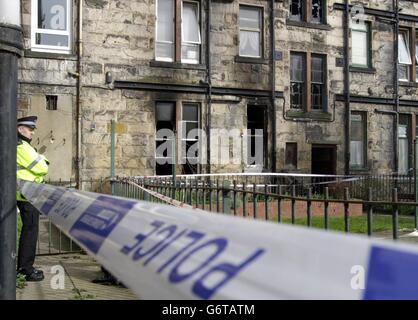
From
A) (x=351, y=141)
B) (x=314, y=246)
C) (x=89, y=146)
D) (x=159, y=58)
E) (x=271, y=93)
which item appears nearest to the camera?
(x=314, y=246)

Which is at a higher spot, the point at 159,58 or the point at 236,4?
the point at 236,4

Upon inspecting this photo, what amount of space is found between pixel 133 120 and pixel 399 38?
1199cm

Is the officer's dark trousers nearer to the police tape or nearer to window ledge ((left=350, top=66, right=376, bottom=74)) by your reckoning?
the police tape

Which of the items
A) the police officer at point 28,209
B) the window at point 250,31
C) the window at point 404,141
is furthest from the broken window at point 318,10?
the police officer at point 28,209

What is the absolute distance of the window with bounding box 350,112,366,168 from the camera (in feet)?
67.8

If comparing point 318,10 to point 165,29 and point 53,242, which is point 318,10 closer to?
point 165,29

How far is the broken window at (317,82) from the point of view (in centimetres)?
1997

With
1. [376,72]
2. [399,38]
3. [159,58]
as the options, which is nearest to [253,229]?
[159,58]

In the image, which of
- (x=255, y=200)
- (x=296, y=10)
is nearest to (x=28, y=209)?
(x=255, y=200)

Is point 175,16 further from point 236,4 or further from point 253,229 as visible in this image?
point 253,229

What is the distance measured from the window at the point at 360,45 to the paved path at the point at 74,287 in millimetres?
15671

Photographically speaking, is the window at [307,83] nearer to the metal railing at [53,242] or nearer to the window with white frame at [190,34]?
the window with white frame at [190,34]

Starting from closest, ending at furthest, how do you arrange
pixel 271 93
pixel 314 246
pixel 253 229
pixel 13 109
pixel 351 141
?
pixel 314 246 < pixel 253 229 < pixel 13 109 < pixel 271 93 < pixel 351 141

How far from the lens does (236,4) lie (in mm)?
18312
